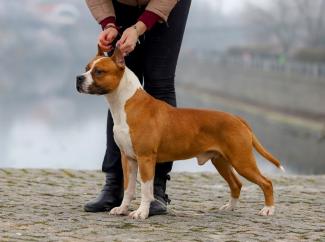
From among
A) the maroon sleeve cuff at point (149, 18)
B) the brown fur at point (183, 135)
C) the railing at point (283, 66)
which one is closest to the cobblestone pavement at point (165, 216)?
the brown fur at point (183, 135)

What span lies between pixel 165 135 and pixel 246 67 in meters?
53.0

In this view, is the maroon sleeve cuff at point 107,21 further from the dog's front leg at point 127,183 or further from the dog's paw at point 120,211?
the dog's paw at point 120,211

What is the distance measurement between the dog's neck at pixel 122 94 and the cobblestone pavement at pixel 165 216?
594mm

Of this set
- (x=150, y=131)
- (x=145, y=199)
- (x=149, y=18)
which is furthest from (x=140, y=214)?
(x=149, y=18)

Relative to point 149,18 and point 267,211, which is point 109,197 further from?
point 149,18

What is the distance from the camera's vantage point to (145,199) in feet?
17.4

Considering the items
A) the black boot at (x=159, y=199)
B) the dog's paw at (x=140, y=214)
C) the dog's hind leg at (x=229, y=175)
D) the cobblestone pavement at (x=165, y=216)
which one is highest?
the dog's hind leg at (x=229, y=175)

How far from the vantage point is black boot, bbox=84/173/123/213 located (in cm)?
558

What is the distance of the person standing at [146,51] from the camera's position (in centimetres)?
545

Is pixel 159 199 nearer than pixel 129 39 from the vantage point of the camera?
No

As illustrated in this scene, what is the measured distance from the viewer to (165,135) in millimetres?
5301

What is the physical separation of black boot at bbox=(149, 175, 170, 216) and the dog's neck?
1.85 ft

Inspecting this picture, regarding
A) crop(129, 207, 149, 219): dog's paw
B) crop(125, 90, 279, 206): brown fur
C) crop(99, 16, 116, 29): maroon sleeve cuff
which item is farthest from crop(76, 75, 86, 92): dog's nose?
crop(129, 207, 149, 219): dog's paw

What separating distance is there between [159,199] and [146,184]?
1.16 feet
